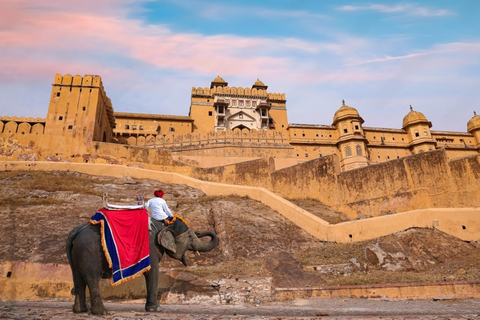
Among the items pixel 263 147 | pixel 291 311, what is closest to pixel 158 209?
pixel 291 311

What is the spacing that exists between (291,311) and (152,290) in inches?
93.2

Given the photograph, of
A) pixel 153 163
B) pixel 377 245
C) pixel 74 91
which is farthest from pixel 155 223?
pixel 74 91

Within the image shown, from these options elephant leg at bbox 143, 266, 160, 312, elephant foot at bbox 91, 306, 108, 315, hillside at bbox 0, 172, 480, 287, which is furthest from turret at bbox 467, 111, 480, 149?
elephant foot at bbox 91, 306, 108, 315

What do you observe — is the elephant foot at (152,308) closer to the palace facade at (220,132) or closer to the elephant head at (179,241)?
the elephant head at (179,241)

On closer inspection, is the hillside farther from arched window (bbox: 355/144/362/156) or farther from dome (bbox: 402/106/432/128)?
dome (bbox: 402/106/432/128)

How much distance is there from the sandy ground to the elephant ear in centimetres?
104

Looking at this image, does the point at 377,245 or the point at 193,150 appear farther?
the point at 193,150

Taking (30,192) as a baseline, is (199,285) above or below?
below

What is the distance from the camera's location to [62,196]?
15250mm

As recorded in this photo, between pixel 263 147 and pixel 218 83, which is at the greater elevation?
pixel 218 83

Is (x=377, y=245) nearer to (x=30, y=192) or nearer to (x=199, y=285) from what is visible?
(x=199, y=285)

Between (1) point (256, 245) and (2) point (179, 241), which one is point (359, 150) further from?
(2) point (179, 241)

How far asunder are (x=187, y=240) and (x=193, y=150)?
23484 mm

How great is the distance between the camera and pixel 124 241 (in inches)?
207
